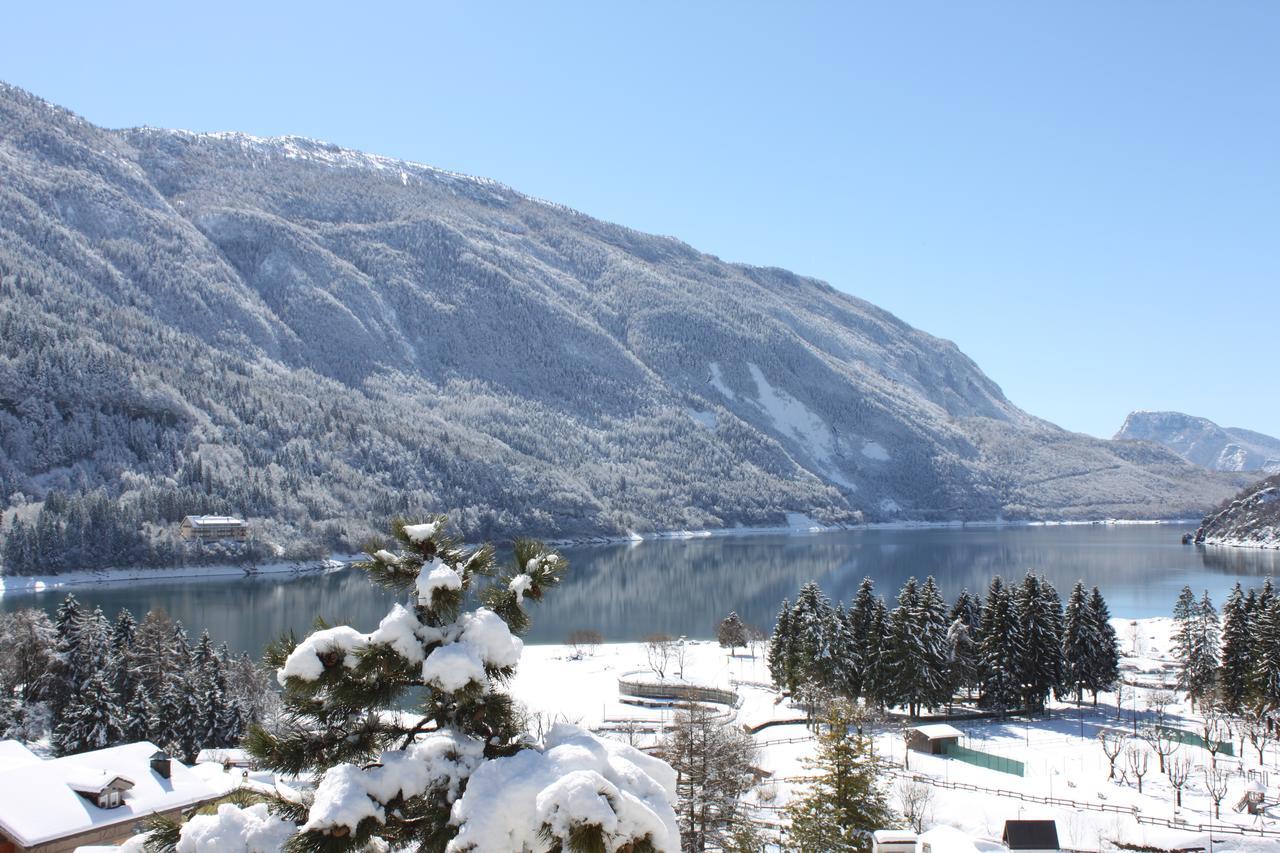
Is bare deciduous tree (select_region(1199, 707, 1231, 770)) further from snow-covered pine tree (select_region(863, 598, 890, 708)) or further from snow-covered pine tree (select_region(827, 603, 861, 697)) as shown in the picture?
snow-covered pine tree (select_region(827, 603, 861, 697))

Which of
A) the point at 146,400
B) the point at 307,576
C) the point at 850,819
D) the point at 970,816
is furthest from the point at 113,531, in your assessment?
the point at 850,819

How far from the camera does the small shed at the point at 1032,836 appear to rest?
29.6m

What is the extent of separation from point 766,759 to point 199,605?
84.1 meters

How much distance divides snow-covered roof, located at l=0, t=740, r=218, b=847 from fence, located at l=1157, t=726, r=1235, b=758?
4355 cm

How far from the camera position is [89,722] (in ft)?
151

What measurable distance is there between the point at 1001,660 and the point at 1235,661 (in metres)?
A: 12.3

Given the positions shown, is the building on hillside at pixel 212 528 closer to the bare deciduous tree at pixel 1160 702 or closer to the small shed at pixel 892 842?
the bare deciduous tree at pixel 1160 702

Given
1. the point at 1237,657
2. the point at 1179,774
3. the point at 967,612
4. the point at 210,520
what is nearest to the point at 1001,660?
the point at 967,612

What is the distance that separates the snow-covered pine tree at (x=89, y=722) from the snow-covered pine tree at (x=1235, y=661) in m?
56.0

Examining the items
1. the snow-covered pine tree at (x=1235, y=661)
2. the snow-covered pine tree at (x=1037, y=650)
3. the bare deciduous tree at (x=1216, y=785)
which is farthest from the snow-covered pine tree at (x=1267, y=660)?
the bare deciduous tree at (x=1216, y=785)

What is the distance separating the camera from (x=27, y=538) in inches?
5143

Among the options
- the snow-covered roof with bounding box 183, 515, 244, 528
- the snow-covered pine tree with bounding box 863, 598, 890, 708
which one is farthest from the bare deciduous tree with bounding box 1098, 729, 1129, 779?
the snow-covered roof with bounding box 183, 515, 244, 528

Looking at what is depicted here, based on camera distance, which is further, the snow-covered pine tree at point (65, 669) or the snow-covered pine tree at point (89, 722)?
the snow-covered pine tree at point (65, 669)

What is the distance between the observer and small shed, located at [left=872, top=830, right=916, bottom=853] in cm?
2103
